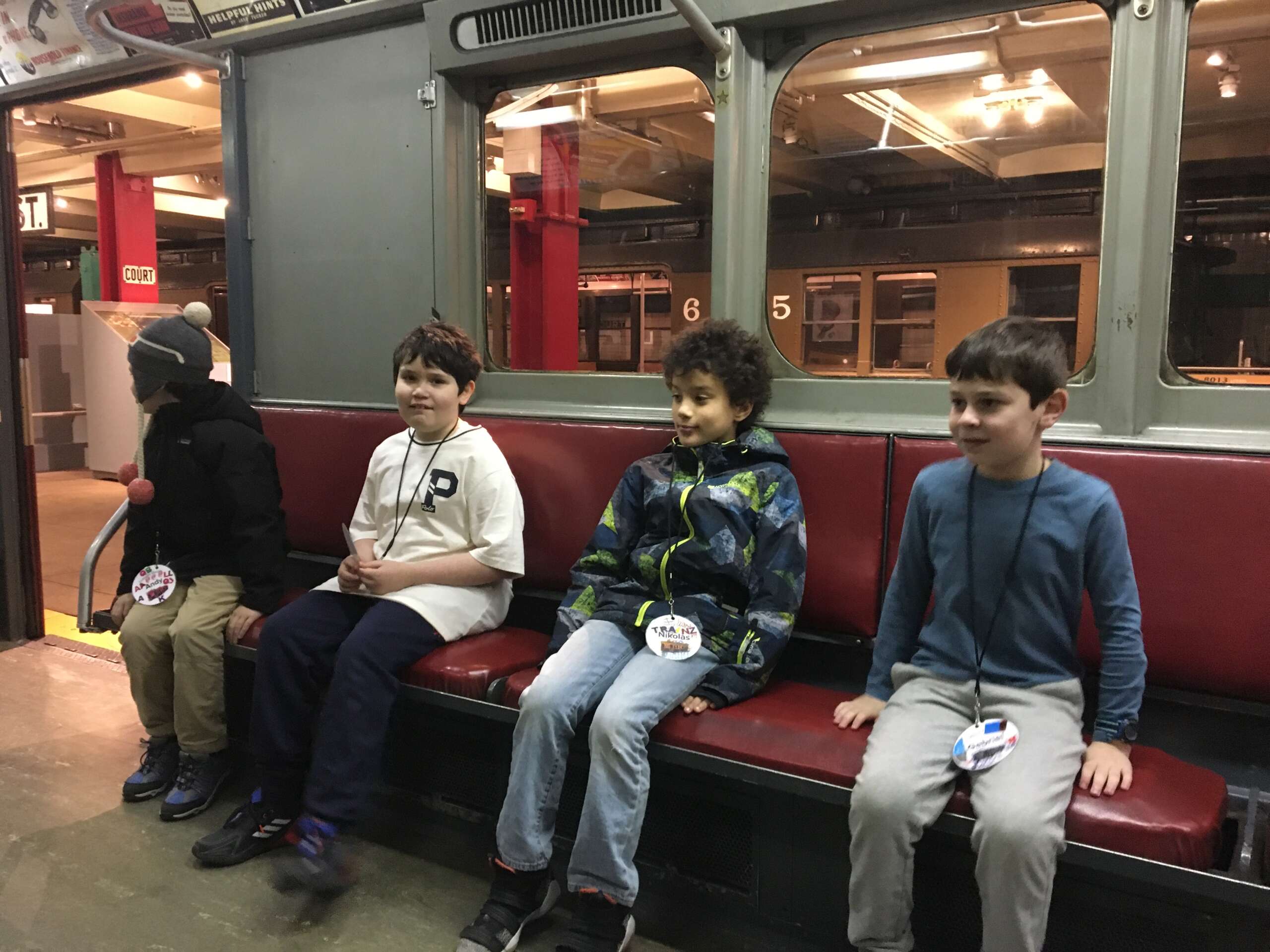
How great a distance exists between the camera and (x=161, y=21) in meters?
3.67

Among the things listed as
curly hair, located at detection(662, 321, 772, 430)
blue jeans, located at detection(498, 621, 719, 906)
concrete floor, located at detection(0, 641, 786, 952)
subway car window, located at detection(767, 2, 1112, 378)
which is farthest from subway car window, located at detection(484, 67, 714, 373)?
concrete floor, located at detection(0, 641, 786, 952)

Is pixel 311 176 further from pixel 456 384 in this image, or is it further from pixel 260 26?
pixel 456 384

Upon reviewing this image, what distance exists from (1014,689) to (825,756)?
1.25 ft

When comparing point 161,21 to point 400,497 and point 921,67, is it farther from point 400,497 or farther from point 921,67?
point 921,67

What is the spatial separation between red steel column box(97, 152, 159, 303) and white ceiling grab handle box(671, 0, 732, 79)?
28.5 feet

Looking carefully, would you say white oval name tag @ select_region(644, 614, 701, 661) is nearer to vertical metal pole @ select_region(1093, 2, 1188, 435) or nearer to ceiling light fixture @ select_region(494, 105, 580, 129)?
vertical metal pole @ select_region(1093, 2, 1188, 435)

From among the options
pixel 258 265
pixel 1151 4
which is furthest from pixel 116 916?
pixel 1151 4

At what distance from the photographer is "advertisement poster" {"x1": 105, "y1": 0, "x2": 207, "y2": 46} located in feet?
11.8

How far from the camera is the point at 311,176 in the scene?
345 cm

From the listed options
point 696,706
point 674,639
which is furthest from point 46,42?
point 696,706

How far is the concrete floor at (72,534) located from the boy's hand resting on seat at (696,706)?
2.53 metres

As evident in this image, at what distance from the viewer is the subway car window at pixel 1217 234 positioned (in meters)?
2.21

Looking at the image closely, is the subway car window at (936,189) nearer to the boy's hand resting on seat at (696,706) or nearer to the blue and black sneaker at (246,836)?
the boy's hand resting on seat at (696,706)

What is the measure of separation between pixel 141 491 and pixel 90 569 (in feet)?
1.42
